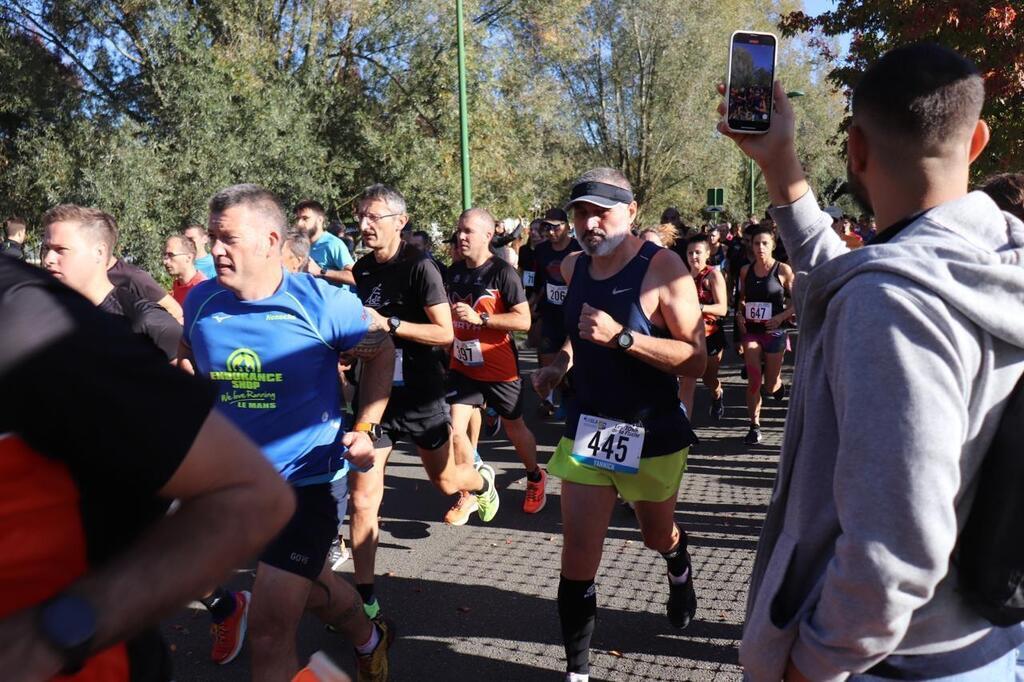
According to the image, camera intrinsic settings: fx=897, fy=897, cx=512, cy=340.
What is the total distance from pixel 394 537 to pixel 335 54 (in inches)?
672

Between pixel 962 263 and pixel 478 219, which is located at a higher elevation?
pixel 962 263

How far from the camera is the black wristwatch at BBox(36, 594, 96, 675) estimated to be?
104cm

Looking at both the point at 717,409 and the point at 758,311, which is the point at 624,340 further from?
the point at 717,409

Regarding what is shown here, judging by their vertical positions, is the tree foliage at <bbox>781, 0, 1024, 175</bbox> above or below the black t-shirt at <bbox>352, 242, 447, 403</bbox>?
above

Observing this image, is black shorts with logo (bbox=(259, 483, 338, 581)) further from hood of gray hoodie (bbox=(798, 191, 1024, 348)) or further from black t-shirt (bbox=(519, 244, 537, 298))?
black t-shirt (bbox=(519, 244, 537, 298))

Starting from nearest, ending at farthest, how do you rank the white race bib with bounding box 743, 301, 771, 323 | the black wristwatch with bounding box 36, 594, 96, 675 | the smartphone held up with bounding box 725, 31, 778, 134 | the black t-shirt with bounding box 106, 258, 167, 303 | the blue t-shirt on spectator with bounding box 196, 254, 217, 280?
the black wristwatch with bounding box 36, 594, 96, 675, the smartphone held up with bounding box 725, 31, 778, 134, the black t-shirt with bounding box 106, 258, 167, 303, the blue t-shirt on spectator with bounding box 196, 254, 217, 280, the white race bib with bounding box 743, 301, 771, 323

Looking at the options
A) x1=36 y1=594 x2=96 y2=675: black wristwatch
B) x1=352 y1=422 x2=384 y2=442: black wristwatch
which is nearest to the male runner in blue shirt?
x1=352 y1=422 x2=384 y2=442: black wristwatch

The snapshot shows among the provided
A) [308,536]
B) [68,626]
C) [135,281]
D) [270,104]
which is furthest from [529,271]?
[68,626]

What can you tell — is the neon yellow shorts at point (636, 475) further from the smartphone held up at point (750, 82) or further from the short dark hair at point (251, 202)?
the smartphone held up at point (750, 82)

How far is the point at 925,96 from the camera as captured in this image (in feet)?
5.09

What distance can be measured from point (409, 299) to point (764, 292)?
14.7ft

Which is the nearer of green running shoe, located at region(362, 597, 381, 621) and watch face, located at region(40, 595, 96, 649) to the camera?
watch face, located at region(40, 595, 96, 649)

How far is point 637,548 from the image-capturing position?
5531mm

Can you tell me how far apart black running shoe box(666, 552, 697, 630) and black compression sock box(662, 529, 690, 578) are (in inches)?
1.4
